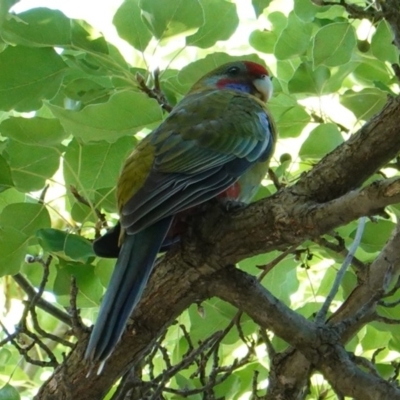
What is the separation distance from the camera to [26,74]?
1.77 meters

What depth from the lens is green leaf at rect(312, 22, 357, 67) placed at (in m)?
1.75

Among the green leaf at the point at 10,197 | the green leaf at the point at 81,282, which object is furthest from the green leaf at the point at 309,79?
the green leaf at the point at 10,197

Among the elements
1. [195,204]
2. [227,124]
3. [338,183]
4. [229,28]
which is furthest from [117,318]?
[229,28]

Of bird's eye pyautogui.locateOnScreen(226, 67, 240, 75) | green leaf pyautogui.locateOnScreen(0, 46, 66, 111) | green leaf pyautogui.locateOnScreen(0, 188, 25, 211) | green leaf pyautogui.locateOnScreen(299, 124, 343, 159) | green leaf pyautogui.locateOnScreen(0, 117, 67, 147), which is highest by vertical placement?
bird's eye pyautogui.locateOnScreen(226, 67, 240, 75)

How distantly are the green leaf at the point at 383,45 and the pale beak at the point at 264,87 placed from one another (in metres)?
0.41

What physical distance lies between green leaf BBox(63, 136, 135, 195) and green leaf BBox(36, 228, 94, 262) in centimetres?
18

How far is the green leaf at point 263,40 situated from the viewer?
2.07 m

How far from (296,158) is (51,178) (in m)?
0.62

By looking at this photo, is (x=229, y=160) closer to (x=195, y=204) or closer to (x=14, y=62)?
(x=195, y=204)

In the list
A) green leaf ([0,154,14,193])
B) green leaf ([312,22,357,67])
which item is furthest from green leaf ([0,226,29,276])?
green leaf ([312,22,357,67])

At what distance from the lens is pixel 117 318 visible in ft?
4.66

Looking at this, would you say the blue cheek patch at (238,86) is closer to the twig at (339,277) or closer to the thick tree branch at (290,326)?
the twig at (339,277)

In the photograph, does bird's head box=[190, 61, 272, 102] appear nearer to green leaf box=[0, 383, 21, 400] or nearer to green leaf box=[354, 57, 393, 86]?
green leaf box=[354, 57, 393, 86]

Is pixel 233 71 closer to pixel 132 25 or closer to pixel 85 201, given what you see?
pixel 132 25
